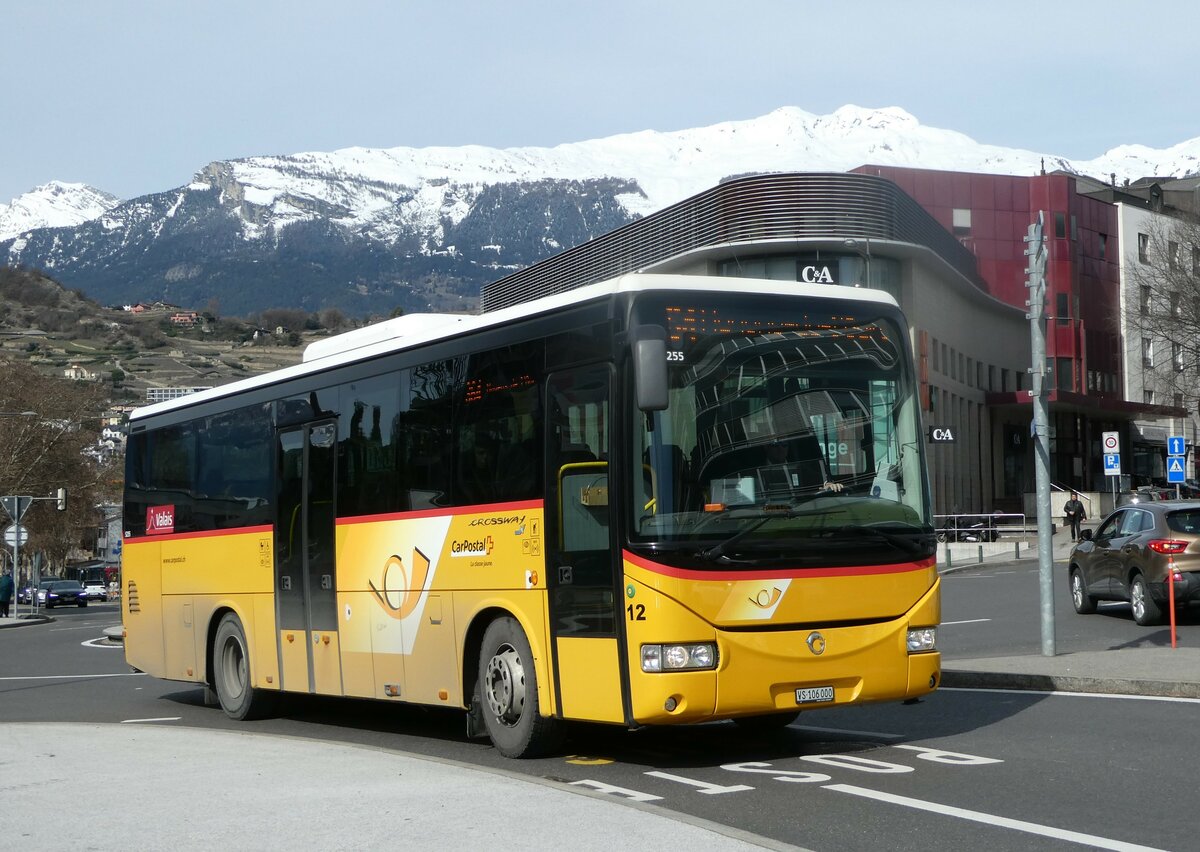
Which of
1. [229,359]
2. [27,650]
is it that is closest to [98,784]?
[27,650]

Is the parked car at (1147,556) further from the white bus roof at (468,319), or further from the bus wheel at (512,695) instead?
the bus wheel at (512,695)

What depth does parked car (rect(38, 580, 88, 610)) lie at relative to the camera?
73812 mm

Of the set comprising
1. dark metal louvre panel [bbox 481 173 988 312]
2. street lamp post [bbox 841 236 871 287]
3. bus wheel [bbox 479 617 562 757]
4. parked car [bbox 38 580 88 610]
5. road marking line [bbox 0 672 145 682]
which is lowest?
parked car [bbox 38 580 88 610]

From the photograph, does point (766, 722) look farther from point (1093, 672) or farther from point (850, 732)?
point (1093, 672)

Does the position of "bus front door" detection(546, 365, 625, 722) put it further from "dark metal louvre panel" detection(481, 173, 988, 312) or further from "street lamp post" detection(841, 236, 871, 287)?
"dark metal louvre panel" detection(481, 173, 988, 312)

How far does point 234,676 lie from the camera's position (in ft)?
51.3

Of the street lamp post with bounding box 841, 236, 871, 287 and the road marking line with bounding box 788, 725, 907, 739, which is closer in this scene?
the road marking line with bounding box 788, 725, 907, 739

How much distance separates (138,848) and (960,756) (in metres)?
5.28

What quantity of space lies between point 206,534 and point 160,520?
1.44 metres

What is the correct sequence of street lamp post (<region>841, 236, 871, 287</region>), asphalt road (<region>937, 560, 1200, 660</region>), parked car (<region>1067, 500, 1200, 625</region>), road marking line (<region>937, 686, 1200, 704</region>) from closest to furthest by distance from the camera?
1. road marking line (<region>937, 686, 1200, 704</region>)
2. asphalt road (<region>937, 560, 1200, 660</region>)
3. parked car (<region>1067, 500, 1200, 625</region>)
4. street lamp post (<region>841, 236, 871, 287</region>)

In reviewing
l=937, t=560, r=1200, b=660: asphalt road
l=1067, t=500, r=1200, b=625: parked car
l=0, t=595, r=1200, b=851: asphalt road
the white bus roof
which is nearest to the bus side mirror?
the white bus roof

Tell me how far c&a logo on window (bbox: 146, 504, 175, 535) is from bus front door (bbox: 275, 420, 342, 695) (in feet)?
9.56

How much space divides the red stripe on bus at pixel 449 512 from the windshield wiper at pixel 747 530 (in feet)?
4.54

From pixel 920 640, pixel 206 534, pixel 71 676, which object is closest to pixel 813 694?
pixel 920 640
